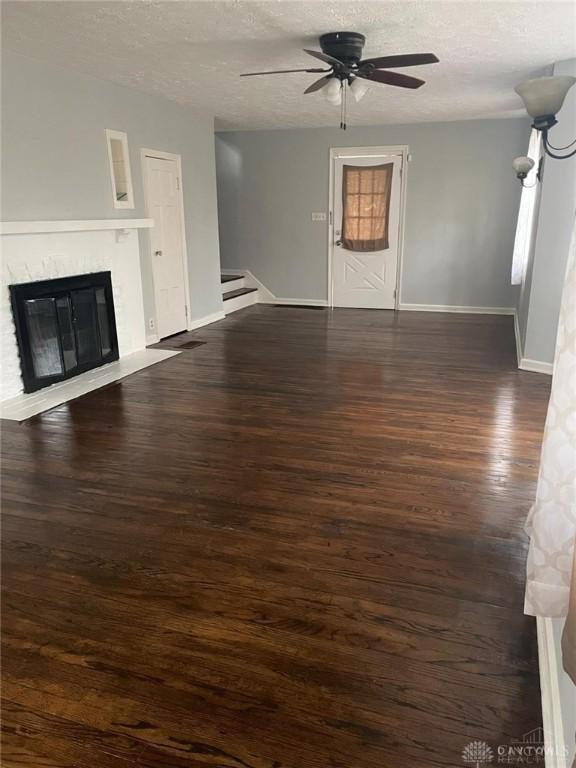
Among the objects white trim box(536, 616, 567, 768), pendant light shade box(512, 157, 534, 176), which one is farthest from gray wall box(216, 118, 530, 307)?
white trim box(536, 616, 567, 768)

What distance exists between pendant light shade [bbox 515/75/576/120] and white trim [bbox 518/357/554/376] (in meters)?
2.85

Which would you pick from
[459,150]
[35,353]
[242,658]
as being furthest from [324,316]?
[242,658]

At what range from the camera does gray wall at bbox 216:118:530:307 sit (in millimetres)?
7391

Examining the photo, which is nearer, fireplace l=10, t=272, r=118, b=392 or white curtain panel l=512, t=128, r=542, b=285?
fireplace l=10, t=272, r=118, b=392

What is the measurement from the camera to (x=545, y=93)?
2.41 meters

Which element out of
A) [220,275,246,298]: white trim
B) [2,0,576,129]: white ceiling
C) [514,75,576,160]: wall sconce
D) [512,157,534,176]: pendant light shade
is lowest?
[220,275,246,298]: white trim

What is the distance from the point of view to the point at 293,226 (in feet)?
27.7

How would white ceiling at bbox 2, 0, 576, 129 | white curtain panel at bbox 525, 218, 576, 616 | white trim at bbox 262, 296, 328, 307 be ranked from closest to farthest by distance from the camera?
white curtain panel at bbox 525, 218, 576, 616 → white ceiling at bbox 2, 0, 576, 129 → white trim at bbox 262, 296, 328, 307

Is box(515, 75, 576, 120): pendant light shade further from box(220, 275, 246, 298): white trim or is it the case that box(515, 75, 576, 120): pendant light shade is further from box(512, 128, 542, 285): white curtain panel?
box(220, 275, 246, 298): white trim

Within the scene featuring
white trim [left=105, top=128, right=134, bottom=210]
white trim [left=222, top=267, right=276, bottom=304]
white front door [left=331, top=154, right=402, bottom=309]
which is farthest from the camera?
white trim [left=222, top=267, right=276, bottom=304]

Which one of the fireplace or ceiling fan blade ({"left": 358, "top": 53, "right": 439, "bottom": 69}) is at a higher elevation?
ceiling fan blade ({"left": 358, "top": 53, "right": 439, "bottom": 69})

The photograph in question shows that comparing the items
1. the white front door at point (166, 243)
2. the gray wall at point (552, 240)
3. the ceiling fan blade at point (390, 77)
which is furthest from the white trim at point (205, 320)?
the gray wall at point (552, 240)

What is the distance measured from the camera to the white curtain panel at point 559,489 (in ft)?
4.29

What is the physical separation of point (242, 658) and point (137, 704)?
13.7 inches
